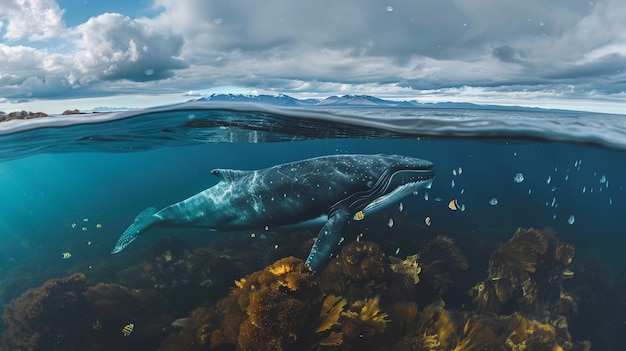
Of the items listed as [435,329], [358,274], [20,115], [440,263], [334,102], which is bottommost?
[435,329]

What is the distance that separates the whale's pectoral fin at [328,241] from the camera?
25.1ft

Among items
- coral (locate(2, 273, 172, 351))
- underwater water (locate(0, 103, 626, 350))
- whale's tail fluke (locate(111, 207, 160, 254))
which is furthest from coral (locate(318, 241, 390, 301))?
whale's tail fluke (locate(111, 207, 160, 254))

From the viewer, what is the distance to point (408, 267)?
1052 cm

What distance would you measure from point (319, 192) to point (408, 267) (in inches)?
158

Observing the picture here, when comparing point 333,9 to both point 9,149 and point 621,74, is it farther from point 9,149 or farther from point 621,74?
point 9,149

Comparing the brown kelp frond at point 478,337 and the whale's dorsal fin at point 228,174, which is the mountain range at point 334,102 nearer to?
the whale's dorsal fin at point 228,174

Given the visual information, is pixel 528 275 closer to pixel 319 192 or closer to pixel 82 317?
pixel 319 192

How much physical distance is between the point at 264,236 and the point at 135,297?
17.4ft

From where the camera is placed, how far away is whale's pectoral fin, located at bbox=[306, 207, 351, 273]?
7.64 m

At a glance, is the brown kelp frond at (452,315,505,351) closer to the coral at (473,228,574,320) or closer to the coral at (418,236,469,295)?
the coral at (418,236,469,295)

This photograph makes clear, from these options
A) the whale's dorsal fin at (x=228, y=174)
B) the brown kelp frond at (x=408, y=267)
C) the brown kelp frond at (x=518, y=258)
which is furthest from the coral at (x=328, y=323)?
the brown kelp frond at (x=518, y=258)

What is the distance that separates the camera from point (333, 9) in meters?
7.51

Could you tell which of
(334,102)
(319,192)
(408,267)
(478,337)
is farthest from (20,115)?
(478,337)

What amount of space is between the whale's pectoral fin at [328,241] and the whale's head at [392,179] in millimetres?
453
